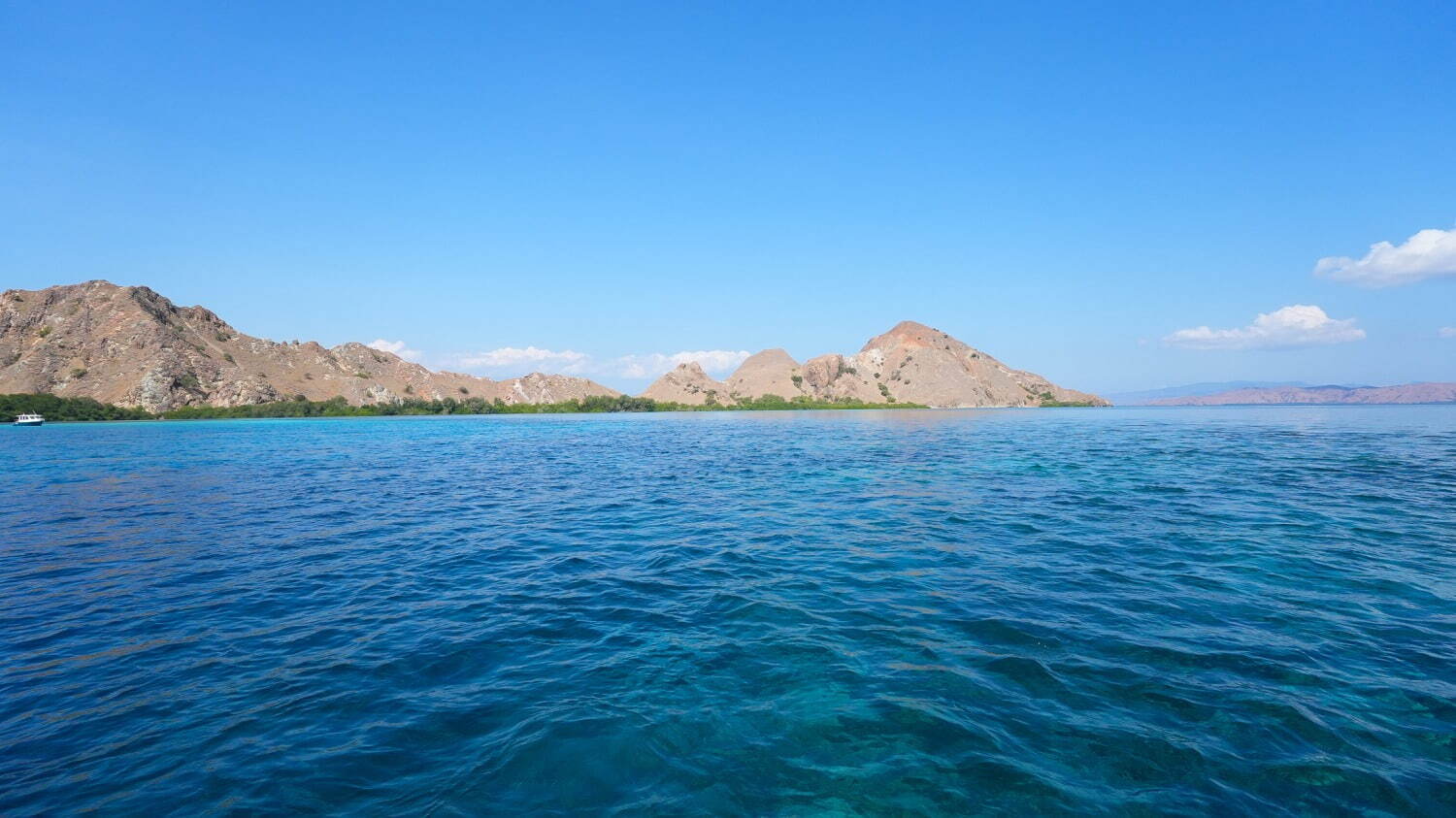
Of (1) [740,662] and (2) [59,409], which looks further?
(2) [59,409]

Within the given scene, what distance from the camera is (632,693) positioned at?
8.30 metres

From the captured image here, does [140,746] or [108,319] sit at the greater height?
[108,319]

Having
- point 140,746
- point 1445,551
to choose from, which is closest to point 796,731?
point 140,746

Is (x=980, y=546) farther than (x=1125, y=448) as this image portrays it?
No

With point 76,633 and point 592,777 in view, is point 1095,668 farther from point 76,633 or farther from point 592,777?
point 76,633

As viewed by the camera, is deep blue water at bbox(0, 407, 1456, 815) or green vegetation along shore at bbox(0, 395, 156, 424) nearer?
deep blue water at bbox(0, 407, 1456, 815)

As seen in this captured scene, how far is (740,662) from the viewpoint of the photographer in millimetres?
9414

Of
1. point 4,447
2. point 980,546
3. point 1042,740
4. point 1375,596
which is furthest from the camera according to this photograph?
point 4,447

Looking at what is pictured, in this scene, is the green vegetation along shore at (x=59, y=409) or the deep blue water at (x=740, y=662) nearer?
the deep blue water at (x=740, y=662)

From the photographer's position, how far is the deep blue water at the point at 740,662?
6.32 meters

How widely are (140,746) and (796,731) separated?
7966mm

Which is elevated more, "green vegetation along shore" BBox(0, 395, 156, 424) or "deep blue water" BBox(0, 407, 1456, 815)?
"green vegetation along shore" BBox(0, 395, 156, 424)

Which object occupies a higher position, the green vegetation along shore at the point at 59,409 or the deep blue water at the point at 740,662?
the green vegetation along shore at the point at 59,409

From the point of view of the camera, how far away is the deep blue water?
20.7 ft
